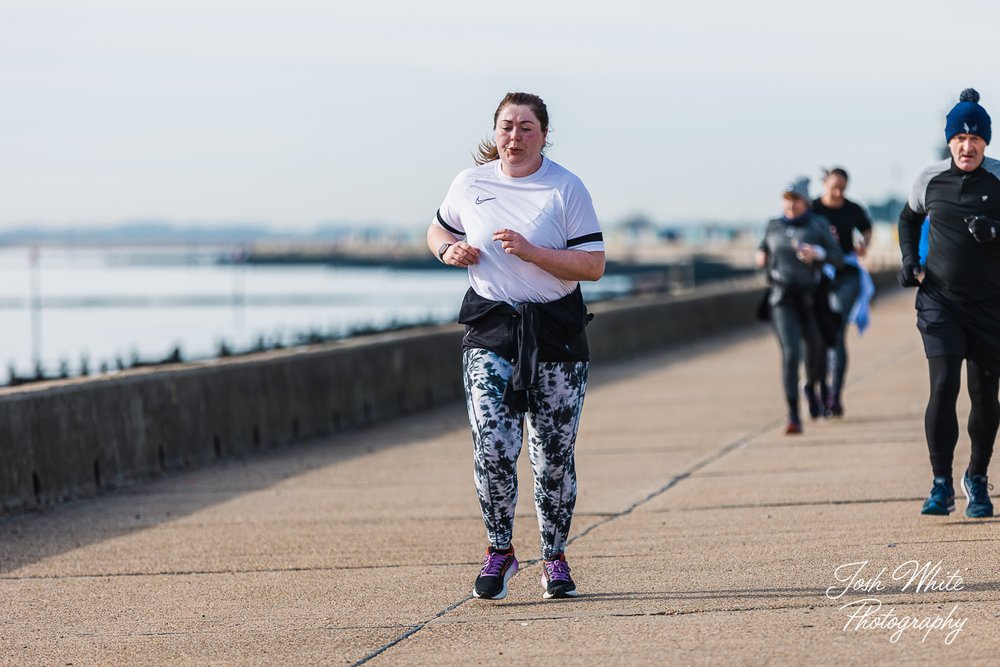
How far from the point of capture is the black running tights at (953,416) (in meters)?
8.16

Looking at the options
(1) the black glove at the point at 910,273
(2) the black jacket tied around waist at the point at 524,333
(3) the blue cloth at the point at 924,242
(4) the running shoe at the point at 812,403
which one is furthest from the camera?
(4) the running shoe at the point at 812,403

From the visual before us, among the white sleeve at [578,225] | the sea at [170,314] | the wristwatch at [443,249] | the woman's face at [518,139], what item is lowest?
the sea at [170,314]

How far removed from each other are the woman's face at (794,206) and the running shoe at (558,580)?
6509 millimetres

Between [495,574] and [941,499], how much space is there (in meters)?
2.50

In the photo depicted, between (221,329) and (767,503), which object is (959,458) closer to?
(767,503)

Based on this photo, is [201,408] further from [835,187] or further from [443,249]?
[443,249]

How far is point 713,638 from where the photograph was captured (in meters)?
5.96

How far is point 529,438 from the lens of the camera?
6773mm

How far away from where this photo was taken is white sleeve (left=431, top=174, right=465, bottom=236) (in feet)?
22.2

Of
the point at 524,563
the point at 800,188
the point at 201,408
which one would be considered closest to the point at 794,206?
the point at 800,188

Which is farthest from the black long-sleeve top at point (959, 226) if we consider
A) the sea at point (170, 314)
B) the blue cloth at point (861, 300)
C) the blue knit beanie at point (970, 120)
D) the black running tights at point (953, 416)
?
the sea at point (170, 314)

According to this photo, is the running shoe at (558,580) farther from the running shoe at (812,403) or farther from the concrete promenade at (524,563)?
the running shoe at (812,403)

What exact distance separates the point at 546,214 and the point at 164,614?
216cm

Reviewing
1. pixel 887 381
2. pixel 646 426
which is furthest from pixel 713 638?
pixel 887 381
